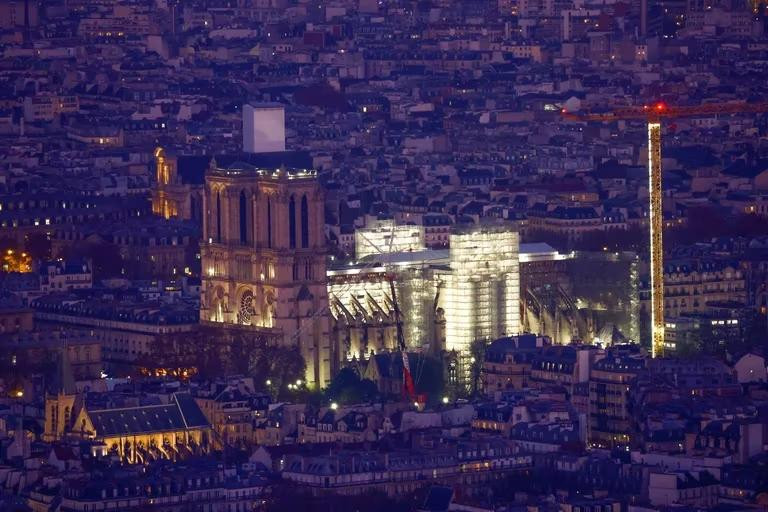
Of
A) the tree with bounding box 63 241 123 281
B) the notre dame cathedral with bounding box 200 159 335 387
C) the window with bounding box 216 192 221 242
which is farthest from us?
the tree with bounding box 63 241 123 281

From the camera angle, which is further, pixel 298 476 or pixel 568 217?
pixel 568 217

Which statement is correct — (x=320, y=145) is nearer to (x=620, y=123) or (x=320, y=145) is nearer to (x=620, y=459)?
(x=620, y=123)

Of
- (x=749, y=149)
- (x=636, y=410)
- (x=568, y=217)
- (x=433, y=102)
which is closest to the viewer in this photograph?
(x=636, y=410)

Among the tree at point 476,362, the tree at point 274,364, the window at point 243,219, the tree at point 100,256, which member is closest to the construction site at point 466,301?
the tree at point 476,362

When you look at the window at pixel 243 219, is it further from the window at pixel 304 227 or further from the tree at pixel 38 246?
the tree at pixel 38 246

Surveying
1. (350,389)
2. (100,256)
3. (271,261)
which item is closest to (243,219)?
(271,261)

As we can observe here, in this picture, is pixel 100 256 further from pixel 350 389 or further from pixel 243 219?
pixel 350 389

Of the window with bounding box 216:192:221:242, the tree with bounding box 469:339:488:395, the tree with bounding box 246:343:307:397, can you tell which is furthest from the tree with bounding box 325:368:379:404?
the window with bounding box 216:192:221:242

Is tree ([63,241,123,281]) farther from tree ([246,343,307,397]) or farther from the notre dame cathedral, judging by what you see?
tree ([246,343,307,397])

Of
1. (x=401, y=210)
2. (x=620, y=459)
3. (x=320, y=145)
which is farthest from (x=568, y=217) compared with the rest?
(x=620, y=459)
